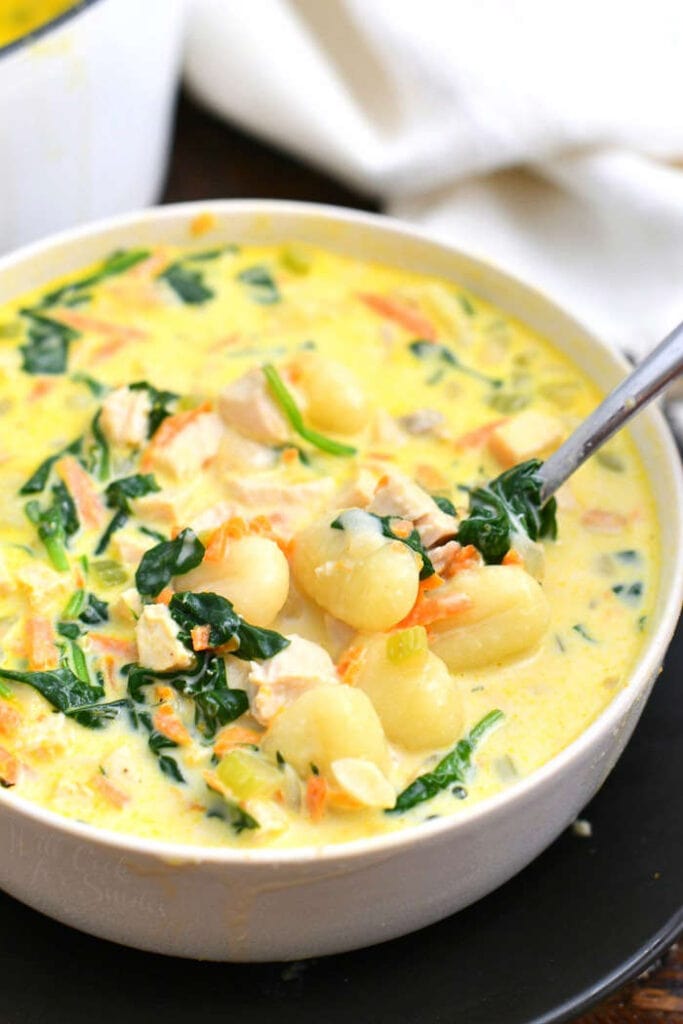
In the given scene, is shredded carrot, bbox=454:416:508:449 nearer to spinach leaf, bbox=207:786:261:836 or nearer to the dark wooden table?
spinach leaf, bbox=207:786:261:836

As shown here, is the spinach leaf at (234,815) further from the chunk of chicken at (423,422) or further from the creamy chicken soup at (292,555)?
the chunk of chicken at (423,422)

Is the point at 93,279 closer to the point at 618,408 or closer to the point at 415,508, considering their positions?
the point at 415,508

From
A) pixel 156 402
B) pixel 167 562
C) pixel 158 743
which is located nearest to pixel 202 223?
pixel 156 402

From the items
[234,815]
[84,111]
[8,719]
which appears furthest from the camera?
[84,111]

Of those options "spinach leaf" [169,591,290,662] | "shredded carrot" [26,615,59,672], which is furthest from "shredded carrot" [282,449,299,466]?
"shredded carrot" [26,615,59,672]

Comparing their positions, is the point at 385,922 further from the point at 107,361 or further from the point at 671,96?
the point at 671,96
